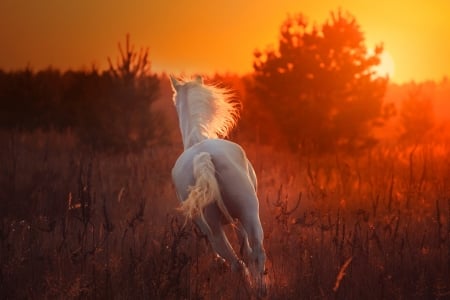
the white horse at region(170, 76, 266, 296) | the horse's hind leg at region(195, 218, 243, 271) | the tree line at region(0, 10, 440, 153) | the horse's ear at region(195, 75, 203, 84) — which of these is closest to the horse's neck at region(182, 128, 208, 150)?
the horse's ear at region(195, 75, 203, 84)

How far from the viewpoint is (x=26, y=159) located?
1166 centimetres

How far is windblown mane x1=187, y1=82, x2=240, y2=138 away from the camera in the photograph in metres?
6.04

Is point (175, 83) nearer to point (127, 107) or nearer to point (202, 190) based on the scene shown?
point (202, 190)

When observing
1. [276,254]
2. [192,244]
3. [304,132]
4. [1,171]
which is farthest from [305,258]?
[304,132]

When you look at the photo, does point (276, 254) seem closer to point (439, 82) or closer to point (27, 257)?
point (27, 257)

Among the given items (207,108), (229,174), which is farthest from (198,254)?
(207,108)

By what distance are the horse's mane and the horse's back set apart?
1.06 metres

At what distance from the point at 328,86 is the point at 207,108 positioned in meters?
10.8

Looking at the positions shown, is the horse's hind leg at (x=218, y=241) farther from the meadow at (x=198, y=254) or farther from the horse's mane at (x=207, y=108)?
the horse's mane at (x=207, y=108)

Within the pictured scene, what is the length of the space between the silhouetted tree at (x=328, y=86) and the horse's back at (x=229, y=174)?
37.4ft

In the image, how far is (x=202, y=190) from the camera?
445 cm

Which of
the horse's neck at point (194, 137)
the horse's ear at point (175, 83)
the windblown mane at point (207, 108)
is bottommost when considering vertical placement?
the horse's neck at point (194, 137)

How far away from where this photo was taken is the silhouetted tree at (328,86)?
16312 millimetres

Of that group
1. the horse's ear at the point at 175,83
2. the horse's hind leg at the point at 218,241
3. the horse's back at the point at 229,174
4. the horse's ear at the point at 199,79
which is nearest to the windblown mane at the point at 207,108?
the horse's ear at the point at 199,79
